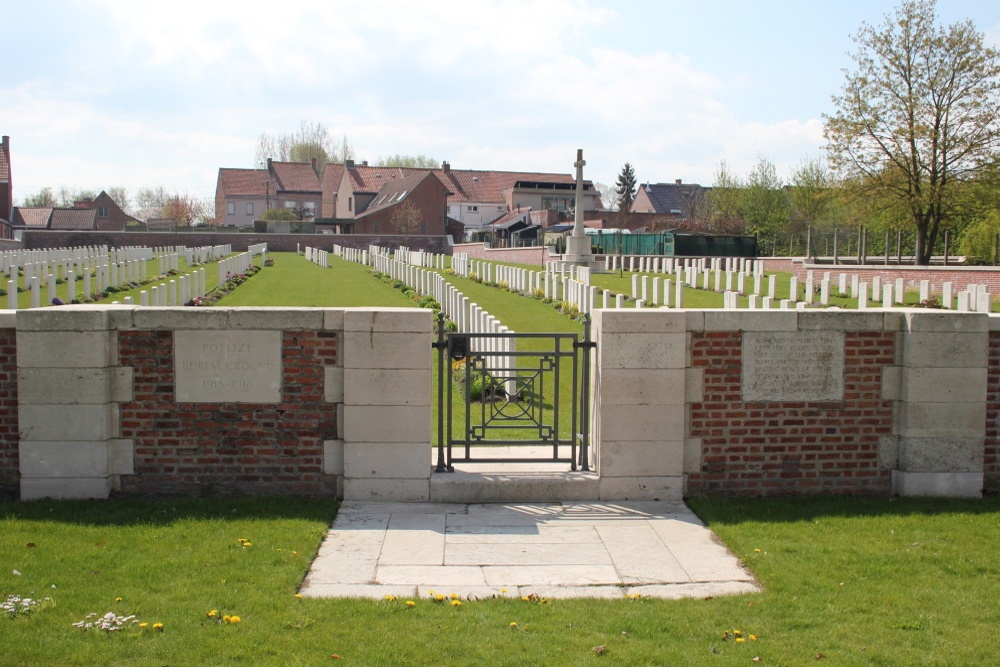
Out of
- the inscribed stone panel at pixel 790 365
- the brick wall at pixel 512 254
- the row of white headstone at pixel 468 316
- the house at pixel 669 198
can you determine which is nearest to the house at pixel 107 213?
the brick wall at pixel 512 254

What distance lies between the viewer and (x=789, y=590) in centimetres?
511

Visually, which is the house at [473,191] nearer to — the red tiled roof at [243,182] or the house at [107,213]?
the red tiled roof at [243,182]

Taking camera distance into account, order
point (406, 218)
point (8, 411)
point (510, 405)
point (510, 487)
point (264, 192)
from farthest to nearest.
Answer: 1. point (264, 192)
2. point (406, 218)
3. point (510, 405)
4. point (510, 487)
5. point (8, 411)

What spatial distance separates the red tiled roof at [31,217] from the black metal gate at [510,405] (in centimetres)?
7418

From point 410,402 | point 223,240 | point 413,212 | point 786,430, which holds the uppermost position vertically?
point 413,212

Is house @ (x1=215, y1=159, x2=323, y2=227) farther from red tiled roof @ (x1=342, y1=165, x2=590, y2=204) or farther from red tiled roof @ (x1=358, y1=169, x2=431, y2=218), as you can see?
red tiled roof @ (x1=358, y1=169, x2=431, y2=218)

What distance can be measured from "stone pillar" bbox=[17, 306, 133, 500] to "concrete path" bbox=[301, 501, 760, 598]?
1883mm

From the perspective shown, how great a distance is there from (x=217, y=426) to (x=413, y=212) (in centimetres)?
6593

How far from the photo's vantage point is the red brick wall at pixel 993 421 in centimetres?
713

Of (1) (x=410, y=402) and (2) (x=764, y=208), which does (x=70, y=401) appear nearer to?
(1) (x=410, y=402)

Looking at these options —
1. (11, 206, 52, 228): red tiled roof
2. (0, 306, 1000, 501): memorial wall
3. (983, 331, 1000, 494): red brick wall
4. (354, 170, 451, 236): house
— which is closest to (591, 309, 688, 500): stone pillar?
(0, 306, 1000, 501): memorial wall

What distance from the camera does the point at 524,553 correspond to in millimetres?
5777

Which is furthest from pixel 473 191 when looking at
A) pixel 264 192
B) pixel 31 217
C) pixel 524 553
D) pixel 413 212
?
pixel 524 553

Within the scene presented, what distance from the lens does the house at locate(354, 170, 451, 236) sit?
72.4 m
